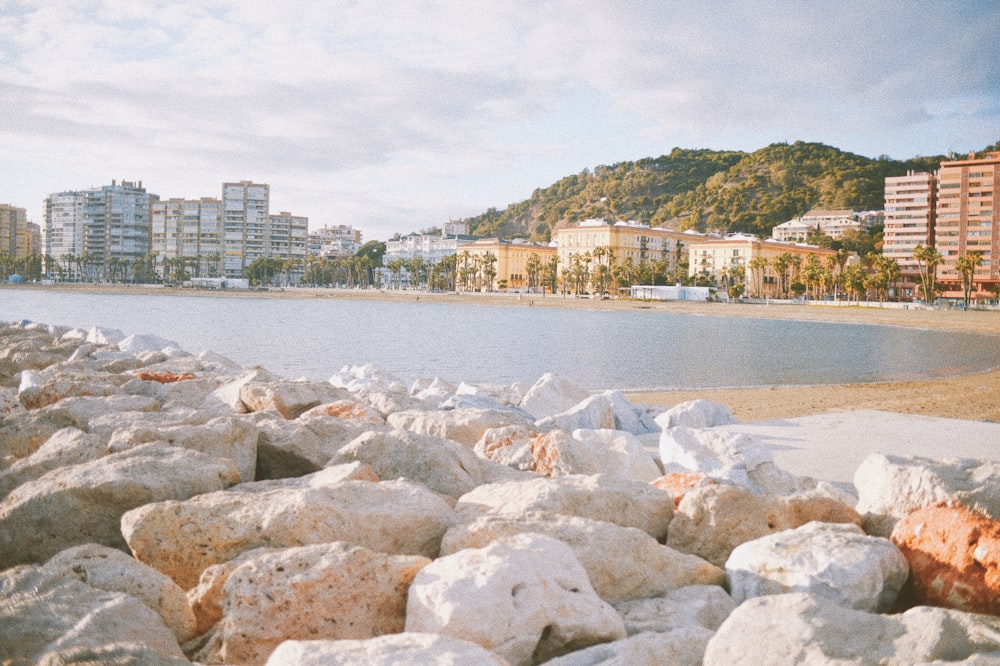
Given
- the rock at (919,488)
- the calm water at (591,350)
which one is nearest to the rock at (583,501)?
the rock at (919,488)

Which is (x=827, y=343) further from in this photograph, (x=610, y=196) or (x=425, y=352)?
(x=610, y=196)

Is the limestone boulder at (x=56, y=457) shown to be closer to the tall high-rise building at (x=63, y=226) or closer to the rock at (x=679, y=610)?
the rock at (x=679, y=610)

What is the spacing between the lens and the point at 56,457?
4020 millimetres

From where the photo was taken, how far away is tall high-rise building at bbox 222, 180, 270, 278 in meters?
147

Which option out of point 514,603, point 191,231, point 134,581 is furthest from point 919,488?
point 191,231

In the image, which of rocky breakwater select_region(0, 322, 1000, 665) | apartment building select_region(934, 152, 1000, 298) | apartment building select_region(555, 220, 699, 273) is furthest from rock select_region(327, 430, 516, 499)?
apartment building select_region(934, 152, 1000, 298)

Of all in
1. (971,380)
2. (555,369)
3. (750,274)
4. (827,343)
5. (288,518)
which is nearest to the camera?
(288,518)

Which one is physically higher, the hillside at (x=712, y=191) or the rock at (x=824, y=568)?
the hillside at (x=712, y=191)

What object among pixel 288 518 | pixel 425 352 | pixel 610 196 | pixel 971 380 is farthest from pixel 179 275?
pixel 288 518

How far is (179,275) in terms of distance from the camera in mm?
130375

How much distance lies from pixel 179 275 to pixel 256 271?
12.4 metres

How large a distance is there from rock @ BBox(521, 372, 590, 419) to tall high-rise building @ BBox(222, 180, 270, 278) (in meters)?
145

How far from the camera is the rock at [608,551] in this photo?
2932mm

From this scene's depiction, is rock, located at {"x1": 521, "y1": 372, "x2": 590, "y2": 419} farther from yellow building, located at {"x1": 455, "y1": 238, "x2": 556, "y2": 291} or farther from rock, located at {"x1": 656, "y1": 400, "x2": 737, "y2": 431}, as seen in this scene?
yellow building, located at {"x1": 455, "y1": 238, "x2": 556, "y2": 291}
